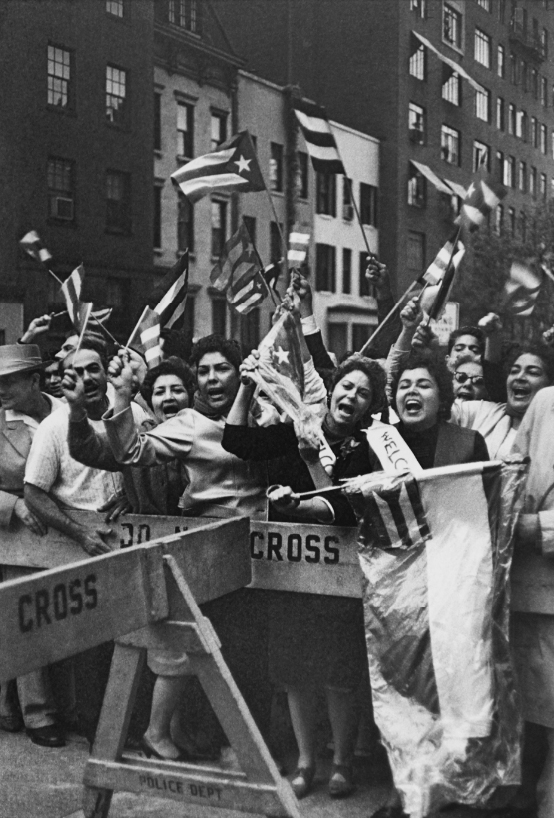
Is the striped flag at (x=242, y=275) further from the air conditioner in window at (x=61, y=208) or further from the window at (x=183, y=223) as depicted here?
the window at (x=183, y=223)

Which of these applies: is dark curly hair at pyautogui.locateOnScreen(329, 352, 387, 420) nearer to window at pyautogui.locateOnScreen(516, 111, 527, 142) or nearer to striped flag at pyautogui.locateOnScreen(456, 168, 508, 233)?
striped flag at pyautogui.locateOnScreen(456, 168, 508, 233)

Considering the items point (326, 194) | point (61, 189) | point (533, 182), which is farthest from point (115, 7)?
point (326, 194)

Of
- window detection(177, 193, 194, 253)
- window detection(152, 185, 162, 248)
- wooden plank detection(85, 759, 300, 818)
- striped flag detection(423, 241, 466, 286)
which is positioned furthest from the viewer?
window detection(177, 193, 194, 253)

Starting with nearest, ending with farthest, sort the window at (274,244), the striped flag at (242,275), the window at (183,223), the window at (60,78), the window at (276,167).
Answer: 1. the striped flag at (242,275)
2. the window at (60,78)
3. the window at (183,223)
4. the window at (274,244)
5. the window at (276,167)

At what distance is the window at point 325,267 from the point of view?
40656 mm

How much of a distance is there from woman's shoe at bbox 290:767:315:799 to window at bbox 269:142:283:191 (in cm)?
3389

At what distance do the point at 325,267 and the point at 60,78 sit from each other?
47.4 feet

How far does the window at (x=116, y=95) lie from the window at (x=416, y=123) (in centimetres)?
1595

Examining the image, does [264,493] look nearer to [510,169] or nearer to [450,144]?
[510,169]

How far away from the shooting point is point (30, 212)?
27.2 m

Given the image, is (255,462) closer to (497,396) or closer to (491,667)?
(491,667)

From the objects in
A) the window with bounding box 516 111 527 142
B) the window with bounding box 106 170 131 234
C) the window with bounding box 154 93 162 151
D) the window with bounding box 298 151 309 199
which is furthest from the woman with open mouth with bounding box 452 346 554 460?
the window with bounding box 298 151 309 199

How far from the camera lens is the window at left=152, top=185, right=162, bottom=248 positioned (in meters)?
31.8

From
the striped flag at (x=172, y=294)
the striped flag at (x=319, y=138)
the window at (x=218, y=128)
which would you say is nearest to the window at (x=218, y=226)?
the window at (x=218, y=128)
